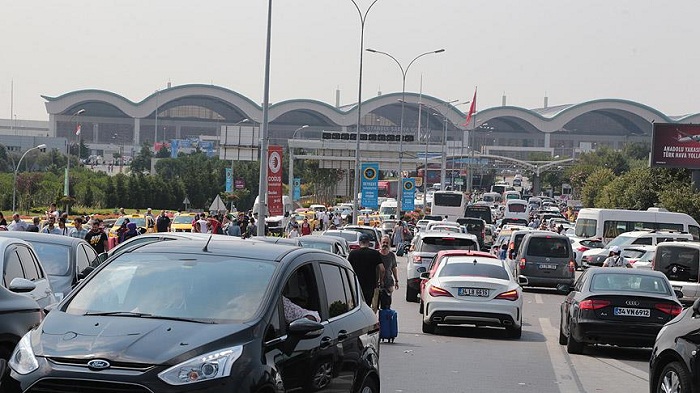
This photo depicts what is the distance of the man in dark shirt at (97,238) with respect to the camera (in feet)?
77.8

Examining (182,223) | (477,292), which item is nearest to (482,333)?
(477,292)

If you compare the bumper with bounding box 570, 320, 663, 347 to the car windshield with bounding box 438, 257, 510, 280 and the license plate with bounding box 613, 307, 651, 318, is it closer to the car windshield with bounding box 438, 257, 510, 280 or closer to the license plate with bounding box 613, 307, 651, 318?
the license plate with bounding box 613, 307, 651, 318

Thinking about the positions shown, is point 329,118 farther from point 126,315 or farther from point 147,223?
point 126,315

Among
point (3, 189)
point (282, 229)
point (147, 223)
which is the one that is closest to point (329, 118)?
point (3, 189)

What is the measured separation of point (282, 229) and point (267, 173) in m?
19.5

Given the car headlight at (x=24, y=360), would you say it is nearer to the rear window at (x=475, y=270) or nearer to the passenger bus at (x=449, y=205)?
the rear window at (x=475, y=270)

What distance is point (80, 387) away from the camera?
6.61m

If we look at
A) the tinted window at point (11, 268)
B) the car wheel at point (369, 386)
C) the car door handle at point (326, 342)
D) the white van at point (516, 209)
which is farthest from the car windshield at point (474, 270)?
the white van at point (516, 209)

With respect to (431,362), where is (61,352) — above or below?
above

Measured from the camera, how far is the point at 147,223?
42.8 meters

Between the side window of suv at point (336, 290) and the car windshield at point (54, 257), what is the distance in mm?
6161

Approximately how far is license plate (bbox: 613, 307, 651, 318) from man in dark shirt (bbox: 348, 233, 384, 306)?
10.6ft

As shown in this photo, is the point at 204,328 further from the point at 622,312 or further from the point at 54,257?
the point at 622,312

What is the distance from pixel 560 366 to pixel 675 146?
53.1m
